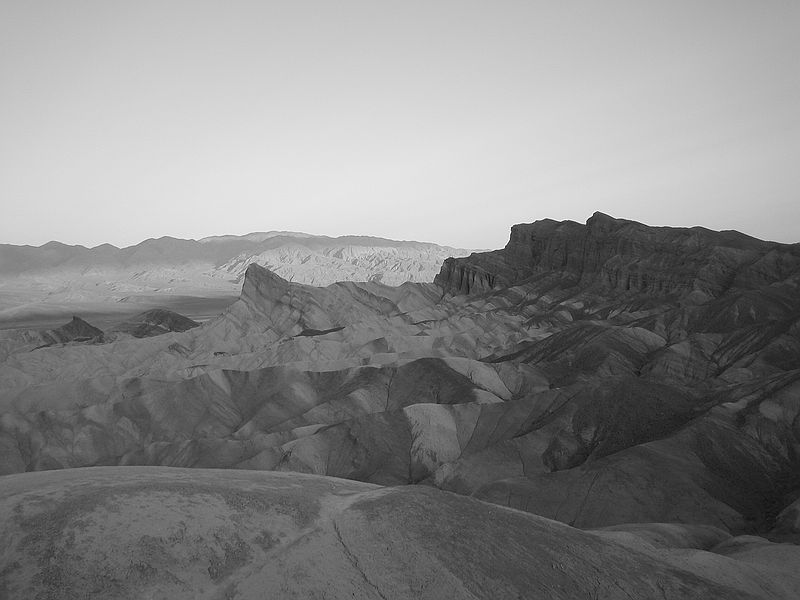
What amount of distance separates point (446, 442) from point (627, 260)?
46.9 meters

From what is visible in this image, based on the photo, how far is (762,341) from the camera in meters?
39.1

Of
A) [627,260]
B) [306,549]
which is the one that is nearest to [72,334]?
[627,260]

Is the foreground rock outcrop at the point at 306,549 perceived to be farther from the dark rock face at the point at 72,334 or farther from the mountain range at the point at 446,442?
the dark rock face at the point at 72,334

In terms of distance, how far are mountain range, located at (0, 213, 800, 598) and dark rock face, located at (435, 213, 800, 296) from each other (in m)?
0.37

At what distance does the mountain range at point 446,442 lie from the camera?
1148 centimetres

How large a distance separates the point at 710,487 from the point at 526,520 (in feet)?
41.0

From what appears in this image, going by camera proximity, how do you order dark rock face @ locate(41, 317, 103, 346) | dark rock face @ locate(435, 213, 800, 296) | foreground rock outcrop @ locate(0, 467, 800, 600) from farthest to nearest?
dark rock face @ locate(41, 317, 103, 346) < dark rock face @ locate(435, 213, 800, 296) < foreground rock outcrop @ locate(0, 467, 800, 600)

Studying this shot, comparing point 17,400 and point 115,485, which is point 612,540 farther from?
point 17,400

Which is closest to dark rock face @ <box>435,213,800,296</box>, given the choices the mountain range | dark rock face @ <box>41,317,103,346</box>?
the mountain range

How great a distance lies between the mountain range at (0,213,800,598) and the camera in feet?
37.7

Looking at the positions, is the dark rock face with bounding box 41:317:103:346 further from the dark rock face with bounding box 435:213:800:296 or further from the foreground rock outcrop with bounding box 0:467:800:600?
the foreground rock outcrop with bounding box 0:467:800:600

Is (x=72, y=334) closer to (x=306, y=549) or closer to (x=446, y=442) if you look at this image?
(x=446, y=442)

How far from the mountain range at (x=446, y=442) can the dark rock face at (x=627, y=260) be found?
368mm

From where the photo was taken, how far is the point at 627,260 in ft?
223
